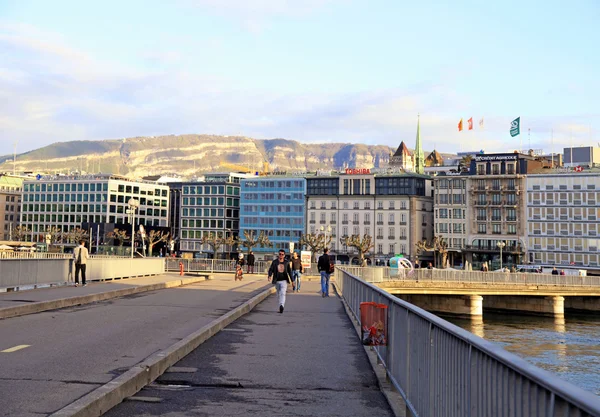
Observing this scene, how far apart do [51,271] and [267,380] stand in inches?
817

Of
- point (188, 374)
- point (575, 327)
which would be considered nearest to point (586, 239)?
point (575, 327)

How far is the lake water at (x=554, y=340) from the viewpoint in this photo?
1296 inches

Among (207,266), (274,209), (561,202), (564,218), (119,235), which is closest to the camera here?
(207,266)

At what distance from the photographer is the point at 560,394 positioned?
3.50 metres

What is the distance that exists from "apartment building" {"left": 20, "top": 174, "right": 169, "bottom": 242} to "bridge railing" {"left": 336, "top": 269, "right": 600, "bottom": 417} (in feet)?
464

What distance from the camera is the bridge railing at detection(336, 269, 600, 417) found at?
12.1 ft

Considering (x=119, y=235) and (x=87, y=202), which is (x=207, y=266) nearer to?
(x=119, y=235)

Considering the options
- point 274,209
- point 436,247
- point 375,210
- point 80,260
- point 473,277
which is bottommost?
point 473,277

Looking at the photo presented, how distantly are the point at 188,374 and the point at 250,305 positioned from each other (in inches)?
481

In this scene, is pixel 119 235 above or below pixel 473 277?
above

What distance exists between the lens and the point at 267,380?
9883 millimetres

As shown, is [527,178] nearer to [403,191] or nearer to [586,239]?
[586,239]

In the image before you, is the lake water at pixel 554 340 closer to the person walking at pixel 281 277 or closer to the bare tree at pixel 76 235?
the person walking at pixel 281 277

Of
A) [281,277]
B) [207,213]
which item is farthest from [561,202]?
[281,277]
